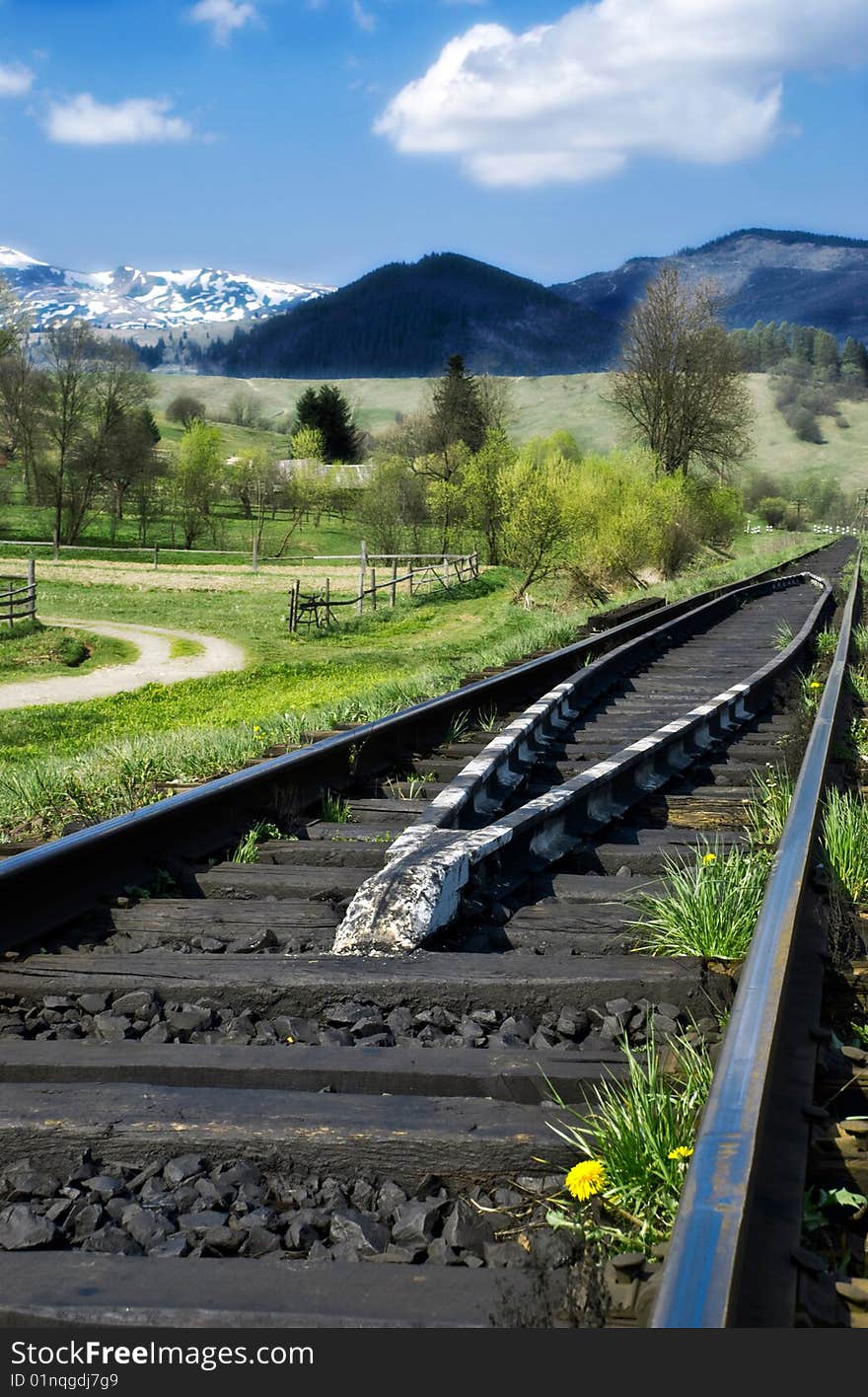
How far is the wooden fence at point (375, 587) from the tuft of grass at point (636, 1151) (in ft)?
99.3

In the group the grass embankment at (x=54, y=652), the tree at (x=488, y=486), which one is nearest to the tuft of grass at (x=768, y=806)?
the grass embankment at (x=54, y=652)

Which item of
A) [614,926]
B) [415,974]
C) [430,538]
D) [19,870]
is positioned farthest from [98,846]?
[430,538]

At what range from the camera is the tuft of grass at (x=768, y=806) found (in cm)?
468

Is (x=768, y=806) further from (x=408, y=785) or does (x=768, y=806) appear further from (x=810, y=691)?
(x=810, y=691)

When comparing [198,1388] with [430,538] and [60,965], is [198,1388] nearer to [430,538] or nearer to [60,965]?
[60,965]

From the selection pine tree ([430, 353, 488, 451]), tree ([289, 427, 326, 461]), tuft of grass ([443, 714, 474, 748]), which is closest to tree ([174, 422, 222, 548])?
tree ([289, 427, 326, 461])

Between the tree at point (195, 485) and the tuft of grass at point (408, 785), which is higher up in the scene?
the tree at point (195, 485)

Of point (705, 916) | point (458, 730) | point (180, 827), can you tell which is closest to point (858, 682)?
point (458, 730)

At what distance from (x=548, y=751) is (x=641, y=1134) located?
14.5 feet

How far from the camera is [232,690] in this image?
19.6 metres

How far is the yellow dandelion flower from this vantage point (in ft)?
7.36

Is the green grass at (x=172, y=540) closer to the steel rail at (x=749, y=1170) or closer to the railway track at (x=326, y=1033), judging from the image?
the railway track at (x=326, y=1033)

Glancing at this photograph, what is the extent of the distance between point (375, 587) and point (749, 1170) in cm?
3968

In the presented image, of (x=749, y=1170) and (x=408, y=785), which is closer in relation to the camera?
(x=749, y=1170)
